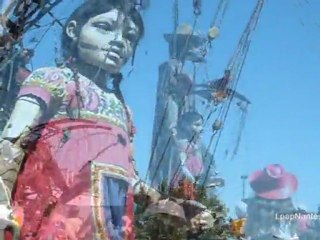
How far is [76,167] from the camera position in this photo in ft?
29.7

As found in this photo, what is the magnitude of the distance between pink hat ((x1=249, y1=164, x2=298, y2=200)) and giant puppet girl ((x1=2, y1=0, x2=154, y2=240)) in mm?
16064

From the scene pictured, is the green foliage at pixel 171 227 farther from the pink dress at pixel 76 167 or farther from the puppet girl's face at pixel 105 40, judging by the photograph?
the puppet girl's face at pixel 105 40

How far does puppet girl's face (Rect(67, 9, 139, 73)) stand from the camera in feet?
32.2

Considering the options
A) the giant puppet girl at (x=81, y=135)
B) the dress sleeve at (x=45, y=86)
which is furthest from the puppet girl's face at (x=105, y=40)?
the dress sleeve at (x=45, y=86)

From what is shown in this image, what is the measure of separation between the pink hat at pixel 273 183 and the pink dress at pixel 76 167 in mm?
16284

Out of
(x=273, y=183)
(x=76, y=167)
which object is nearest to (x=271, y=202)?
(x=273, y=183)

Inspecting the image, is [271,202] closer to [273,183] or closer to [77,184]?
[273,183]

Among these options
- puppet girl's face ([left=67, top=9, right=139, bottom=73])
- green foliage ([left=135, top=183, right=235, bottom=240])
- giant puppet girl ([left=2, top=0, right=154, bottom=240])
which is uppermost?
puppet girl's face ([left=67, top=9, right=139, bottom=73])

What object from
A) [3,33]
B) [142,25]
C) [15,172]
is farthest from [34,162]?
[142,25]

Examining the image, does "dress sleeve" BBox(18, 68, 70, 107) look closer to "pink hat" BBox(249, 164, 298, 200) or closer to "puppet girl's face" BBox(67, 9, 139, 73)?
"puppet girl's face" BBox(67, 9, 139, 73)

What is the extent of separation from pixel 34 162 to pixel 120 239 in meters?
1.40

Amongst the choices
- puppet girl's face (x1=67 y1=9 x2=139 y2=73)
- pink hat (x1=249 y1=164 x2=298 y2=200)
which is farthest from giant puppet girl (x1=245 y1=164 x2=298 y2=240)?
puppet girl's face (x1=67 y1=9 x2=139 y2=73)

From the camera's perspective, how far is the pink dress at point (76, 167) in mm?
8625

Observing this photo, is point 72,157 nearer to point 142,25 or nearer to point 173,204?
point 173,204
